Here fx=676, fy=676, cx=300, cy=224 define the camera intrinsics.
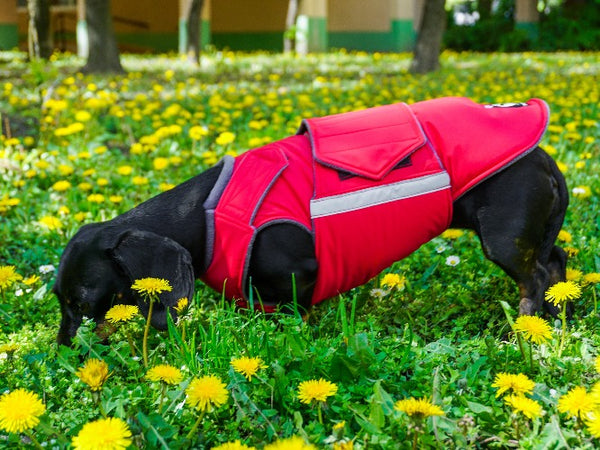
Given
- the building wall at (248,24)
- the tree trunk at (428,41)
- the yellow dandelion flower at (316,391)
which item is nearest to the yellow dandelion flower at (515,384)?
the yellow dandelion flower at (316,391)

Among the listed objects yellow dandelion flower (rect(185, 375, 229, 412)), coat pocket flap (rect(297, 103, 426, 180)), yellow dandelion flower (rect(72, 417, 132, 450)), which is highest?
coat pocket flap (rect(297, 103, 426, 180))

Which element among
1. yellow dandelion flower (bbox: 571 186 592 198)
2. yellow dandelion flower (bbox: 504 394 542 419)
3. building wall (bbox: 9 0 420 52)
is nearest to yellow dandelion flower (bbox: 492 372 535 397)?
yellow dandelion flower (bbox: 504 394 542 419)

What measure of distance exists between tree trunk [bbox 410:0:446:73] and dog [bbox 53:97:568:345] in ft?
31.6

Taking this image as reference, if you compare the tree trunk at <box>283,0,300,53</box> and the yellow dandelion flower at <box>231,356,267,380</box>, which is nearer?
the yellow dandelion flower at <box>231,356,267,380</box>

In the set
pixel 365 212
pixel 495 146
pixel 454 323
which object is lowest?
pixel 454 323

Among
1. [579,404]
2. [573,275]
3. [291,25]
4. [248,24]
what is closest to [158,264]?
[579,404]

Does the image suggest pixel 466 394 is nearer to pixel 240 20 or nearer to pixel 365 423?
pixel 365 423

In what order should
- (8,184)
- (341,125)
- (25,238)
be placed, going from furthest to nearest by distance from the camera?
(8,184) < (25,238) < (341,125)

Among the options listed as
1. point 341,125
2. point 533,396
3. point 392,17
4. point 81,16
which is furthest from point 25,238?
point 392,17

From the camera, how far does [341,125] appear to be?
310cm

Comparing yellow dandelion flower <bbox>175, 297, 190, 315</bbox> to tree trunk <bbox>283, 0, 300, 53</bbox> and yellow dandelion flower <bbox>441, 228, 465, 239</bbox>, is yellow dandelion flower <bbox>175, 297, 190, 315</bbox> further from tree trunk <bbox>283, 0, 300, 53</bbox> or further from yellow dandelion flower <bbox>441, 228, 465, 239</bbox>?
tree trunk <bbox>283, 0, 300, 53</bbox>

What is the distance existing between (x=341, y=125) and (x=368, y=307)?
33.7 inches

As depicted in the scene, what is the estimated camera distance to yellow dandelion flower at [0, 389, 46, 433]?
5.37 ft

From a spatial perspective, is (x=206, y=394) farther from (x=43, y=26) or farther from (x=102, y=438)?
A: (x=43, y=26)
